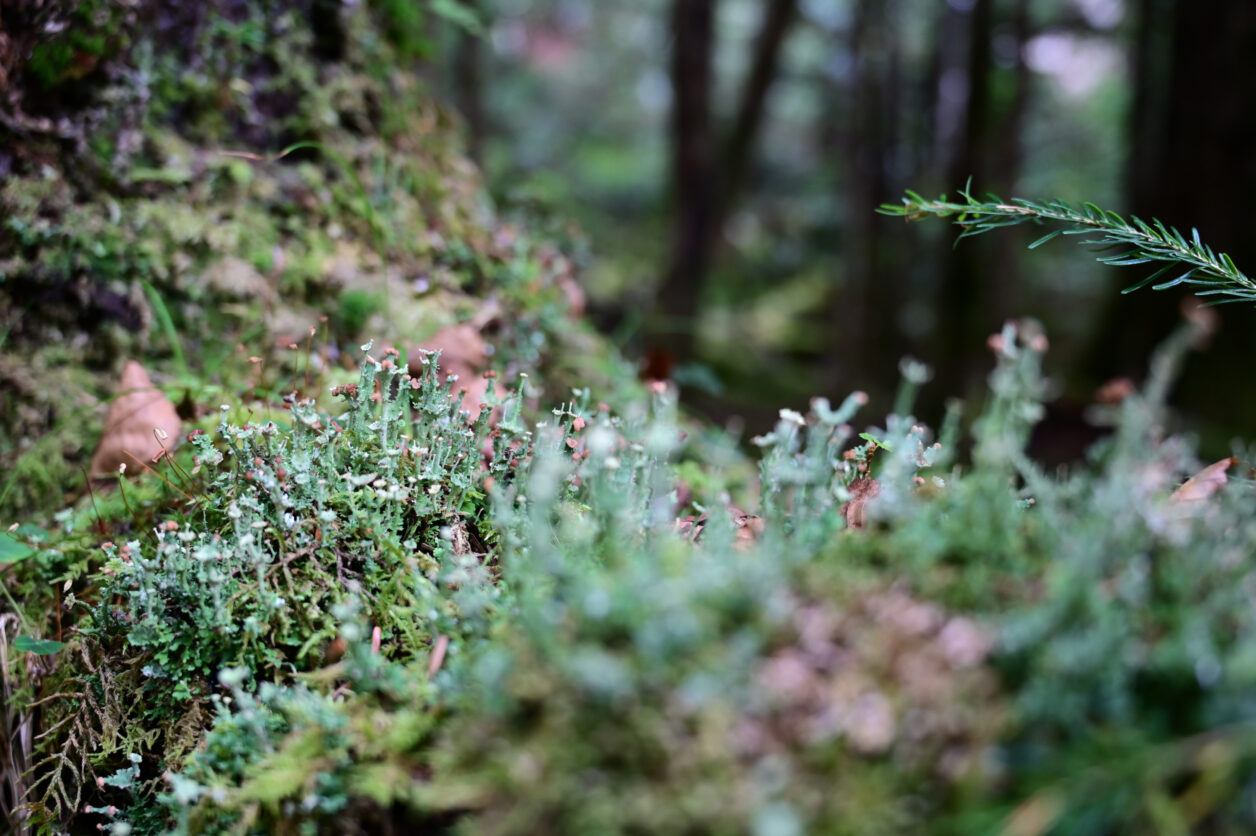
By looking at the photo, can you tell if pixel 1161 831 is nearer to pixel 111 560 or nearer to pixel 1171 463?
pixel 1171 463

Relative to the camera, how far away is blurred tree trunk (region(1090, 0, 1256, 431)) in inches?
314

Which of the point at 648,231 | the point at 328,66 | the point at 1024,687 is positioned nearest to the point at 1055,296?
the point at 648,231

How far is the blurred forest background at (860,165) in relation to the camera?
8727 mm

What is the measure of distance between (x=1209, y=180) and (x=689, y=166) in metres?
5.58

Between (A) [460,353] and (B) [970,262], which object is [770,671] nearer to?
(A) [460,353]

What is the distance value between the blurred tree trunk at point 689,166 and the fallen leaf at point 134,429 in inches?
281

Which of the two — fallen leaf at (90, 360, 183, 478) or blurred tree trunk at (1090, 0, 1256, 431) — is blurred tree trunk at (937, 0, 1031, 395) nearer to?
blurred tree trunk at (1090, 0, 1256, 431)

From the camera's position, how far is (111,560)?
1952 millimetres

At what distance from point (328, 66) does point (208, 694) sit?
2995 mm

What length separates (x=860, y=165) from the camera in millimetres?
11766

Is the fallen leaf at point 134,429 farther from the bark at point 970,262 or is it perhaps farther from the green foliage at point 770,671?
the bark at point 970,262

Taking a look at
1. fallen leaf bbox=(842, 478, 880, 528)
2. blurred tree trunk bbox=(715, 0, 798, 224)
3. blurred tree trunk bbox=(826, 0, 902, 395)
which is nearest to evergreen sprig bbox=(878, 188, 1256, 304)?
fallen leaf bbox=(842, 478, 880, 528)

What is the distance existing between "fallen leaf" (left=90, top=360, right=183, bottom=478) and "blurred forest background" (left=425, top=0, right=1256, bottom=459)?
6.99ft

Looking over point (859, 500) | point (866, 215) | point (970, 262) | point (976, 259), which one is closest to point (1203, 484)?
point (859, 500)
